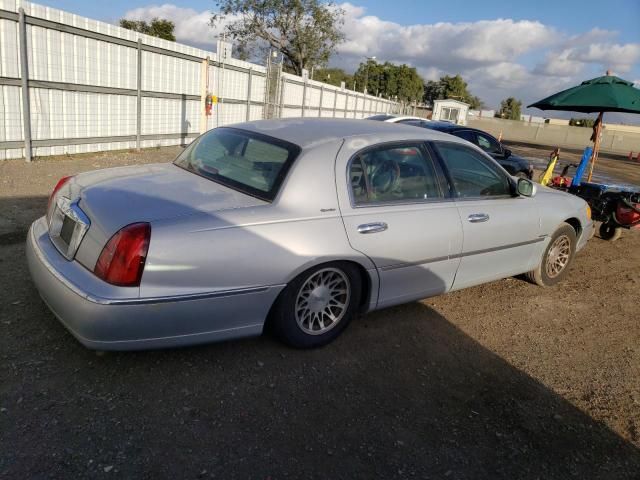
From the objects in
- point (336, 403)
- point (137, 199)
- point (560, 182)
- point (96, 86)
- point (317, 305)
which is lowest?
point (336, 403)

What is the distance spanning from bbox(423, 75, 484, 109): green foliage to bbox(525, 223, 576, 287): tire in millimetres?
82697

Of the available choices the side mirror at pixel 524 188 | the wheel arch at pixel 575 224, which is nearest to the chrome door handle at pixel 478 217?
the side mirror at pixel 524 188

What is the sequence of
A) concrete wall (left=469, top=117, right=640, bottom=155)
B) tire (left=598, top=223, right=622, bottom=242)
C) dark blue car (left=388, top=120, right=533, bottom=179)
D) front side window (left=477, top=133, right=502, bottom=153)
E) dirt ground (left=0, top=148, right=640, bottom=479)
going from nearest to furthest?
1. dirt ground (left=0, top=148, right=640, bottom=479)
2. tire (left=598, top=223, right=622, bottom=242)
3. dark blue car (left=388, top=120, right=533, bottom=179)
4. front side window (left=477, top=133, right=502, bottom=153)
5. concrete wall (left=469, top=117, right=640, bottom=155)

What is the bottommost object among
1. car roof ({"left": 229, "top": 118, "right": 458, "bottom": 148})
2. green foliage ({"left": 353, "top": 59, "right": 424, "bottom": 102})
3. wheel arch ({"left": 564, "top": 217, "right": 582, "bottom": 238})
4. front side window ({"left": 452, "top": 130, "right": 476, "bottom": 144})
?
wheel arch ({"left": 564, "top": 217, "right": 582, "bottom": 238})

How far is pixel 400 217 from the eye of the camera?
3523mm

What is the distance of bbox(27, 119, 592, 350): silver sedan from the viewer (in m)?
2.65

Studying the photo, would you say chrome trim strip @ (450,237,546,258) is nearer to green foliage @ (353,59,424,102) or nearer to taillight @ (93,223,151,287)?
taillight @ (93,223,151,287)

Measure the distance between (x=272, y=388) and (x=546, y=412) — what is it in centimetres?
166

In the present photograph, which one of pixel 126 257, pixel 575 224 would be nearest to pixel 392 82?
pixel 575 224

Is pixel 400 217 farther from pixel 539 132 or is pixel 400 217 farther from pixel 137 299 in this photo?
pixel 539 132

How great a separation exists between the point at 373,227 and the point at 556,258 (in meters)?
2.69

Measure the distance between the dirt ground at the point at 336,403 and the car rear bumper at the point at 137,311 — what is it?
0.29 meters

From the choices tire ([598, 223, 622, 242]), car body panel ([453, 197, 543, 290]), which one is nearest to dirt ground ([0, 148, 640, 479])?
car body panel ([453, 197, 543, 290])

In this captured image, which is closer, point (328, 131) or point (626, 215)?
point (328, 131)
